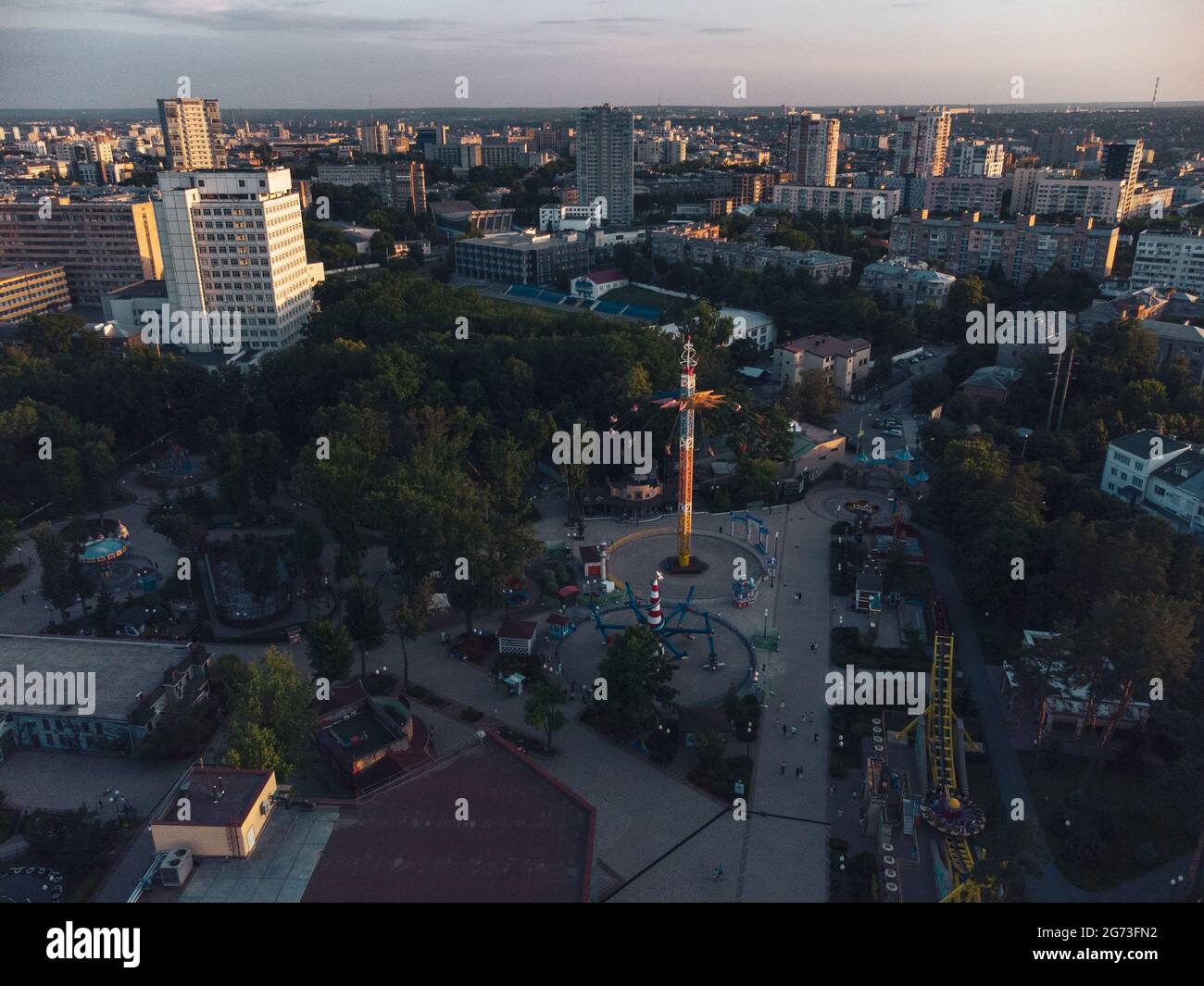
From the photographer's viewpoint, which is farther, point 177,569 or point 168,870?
point 177,569

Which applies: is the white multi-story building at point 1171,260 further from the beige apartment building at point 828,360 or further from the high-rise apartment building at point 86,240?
the high-rise apartment building at point 86,240

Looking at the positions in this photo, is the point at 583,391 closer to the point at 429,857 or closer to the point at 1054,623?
the point at 1054,623

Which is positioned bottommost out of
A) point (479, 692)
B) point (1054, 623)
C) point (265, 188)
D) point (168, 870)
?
point (479, 692)

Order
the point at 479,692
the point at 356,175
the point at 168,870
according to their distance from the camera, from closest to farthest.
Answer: the point at 168,870, the point at 479,692, the point at 356,175

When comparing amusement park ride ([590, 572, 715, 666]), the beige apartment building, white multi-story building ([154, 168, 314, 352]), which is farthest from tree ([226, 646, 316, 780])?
white multi-story building ([154, 168, 314, 352])

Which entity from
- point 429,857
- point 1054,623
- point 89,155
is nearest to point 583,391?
point 1054,623

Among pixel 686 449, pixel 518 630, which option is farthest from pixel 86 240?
pixel 518 630
